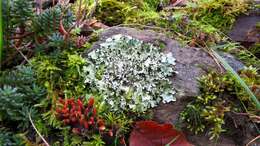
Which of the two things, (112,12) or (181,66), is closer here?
(181,66)

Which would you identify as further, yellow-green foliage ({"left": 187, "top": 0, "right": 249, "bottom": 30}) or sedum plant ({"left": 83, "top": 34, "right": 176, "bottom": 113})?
yellow-green foliage ({"left": 187, "top": 0, "right": 249, "bottom": 30})

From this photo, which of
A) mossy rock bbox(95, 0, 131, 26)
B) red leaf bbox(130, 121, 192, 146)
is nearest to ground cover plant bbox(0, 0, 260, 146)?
red leaf bbox(130, 121, 192, 146)

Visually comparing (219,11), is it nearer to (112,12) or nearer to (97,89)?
(112,12)

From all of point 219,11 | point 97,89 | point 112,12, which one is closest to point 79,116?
point 97,89

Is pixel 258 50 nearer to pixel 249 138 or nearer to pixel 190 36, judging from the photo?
pixel 190 36

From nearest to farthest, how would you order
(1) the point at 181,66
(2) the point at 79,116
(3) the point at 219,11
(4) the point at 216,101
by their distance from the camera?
(2) the point at 79,116, (4) the point at 216,101, (1) the point at 181,66, (3) the point at 219,11

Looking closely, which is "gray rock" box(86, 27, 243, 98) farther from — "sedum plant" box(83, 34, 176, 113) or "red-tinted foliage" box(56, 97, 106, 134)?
"red-tinted foliage" box(56, 97, 106, 134)
